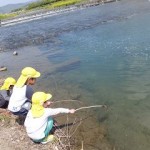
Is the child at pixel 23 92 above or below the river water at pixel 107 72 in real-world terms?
above

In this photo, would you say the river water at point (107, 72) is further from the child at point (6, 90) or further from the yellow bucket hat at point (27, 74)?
the child at point (6, 90)

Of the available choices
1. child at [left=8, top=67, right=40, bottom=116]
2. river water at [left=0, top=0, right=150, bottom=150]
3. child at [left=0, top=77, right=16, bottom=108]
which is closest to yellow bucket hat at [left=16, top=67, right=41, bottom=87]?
child at [left=8, top=67, right=40, bottom=116]

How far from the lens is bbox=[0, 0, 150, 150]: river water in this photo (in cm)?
1176

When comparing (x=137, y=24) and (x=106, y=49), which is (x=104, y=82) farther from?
(x=137, y=24)

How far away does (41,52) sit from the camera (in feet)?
94.6

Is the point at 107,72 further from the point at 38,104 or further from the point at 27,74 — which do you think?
the point at 38,104

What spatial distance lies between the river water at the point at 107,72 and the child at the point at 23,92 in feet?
9.24

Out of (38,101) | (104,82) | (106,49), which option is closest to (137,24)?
(106,49)

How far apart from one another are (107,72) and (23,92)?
27.1ft

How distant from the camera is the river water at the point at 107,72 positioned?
1176cm

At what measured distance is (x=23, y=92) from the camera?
10.8 m

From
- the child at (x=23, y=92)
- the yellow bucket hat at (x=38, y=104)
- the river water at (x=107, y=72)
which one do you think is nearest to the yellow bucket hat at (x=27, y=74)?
the child at (x=23, y=92)

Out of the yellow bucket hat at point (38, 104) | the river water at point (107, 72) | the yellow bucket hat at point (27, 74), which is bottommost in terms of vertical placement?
the river water at point (107, 72)

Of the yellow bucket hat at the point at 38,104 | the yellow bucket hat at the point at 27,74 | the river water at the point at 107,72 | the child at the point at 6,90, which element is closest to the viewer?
the yellow bucket hat at the point at 38,104
